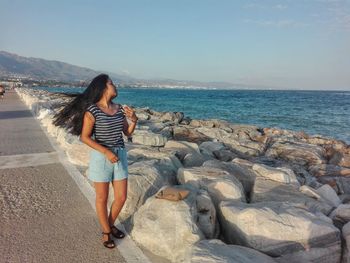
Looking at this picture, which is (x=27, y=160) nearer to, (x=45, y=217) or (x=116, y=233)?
(x=45, y=217)

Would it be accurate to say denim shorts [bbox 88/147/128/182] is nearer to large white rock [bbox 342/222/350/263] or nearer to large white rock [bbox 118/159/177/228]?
large white rock [bbox 118/159/177/228]

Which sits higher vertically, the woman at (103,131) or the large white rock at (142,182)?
the woman at (103,131)

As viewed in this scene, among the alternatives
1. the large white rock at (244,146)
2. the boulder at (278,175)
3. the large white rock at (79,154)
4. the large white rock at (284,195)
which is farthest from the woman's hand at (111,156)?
the large white rock at (244,146)

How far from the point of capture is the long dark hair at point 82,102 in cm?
403

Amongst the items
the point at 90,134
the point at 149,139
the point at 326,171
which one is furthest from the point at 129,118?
the point at 326,171

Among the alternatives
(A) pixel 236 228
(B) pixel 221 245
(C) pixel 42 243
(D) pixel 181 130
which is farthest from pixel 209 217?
(D) pixel 181 130

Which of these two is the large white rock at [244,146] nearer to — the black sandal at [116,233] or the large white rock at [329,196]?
the large white rock at [329,196]

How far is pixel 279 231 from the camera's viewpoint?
415 cm

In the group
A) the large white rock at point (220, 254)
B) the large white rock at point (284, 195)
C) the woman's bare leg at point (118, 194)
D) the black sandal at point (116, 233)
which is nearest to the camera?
the large white rock at point (220, 254)

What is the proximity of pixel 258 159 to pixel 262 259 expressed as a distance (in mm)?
7562

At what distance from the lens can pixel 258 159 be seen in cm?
1088

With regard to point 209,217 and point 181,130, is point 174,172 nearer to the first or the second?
point 209,217

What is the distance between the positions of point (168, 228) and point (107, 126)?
130 cm

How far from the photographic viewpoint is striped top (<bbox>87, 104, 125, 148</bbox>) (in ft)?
12.9
